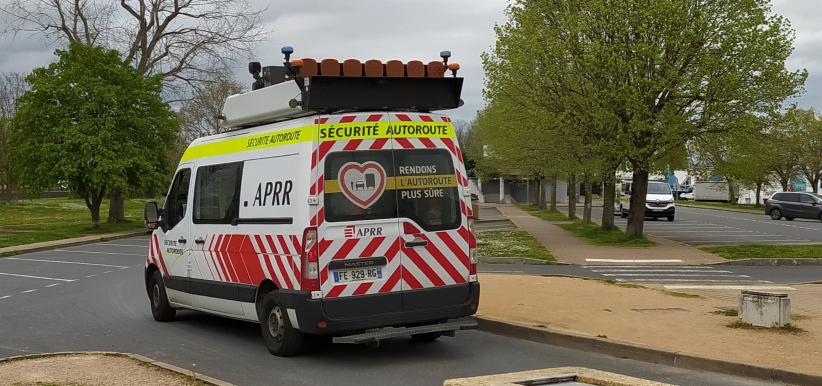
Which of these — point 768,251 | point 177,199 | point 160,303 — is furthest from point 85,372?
point 768,251

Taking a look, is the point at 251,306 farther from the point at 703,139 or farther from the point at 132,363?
the point at 703,139

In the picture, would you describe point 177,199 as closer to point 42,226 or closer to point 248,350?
point 248,350

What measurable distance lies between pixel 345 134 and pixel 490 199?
2833 inches

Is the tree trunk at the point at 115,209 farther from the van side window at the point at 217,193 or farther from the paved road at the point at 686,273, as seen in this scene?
the van side window at the point at 217,193

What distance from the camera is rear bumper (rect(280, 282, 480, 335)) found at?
8.23 meters

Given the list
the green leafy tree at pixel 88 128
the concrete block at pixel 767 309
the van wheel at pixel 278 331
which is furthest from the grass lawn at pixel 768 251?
the green leafy tree at pixel 88 128

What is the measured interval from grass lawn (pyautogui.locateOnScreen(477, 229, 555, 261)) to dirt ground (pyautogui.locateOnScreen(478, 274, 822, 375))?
7407mm

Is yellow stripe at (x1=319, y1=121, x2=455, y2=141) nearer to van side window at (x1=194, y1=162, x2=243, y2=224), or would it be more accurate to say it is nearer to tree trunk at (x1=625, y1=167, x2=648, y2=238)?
van side window at (x1=194, y1=162, x2=243, y2=224)

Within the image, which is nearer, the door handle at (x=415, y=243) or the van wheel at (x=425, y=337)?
the door handle at (x=415, y=243)

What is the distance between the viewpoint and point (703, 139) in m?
25.0

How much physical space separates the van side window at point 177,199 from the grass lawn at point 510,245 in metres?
12.1

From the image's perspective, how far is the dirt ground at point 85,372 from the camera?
24.1ft

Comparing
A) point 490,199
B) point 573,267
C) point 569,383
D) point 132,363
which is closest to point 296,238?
point 132,363

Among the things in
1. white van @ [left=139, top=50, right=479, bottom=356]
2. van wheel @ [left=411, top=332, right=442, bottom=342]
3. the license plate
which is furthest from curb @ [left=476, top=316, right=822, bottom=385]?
the license plate
